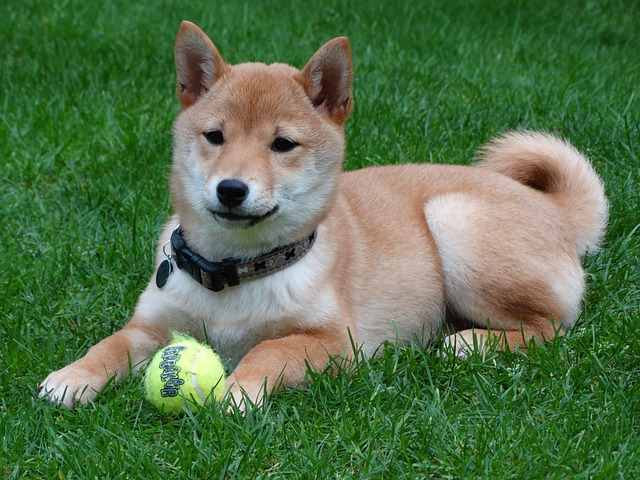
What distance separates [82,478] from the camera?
2721 millimetres

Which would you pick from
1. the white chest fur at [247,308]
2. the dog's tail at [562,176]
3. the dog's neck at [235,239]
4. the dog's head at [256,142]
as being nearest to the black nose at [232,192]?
the dog's head at [256,142]

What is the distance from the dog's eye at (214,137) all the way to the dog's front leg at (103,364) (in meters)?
0.68

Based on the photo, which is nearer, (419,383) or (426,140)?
(419,383)

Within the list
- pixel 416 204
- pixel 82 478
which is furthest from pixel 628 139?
pixel 82 478

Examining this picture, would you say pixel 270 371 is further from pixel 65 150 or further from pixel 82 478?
pixel 65 150

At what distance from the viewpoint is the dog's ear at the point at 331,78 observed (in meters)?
3.61

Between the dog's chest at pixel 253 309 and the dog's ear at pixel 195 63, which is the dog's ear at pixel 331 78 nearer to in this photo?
the dog's ear at pixel 195 63

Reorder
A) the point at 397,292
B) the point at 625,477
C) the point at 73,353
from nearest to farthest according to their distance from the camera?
1. the point at 625,477
2. the point at 73,353
3. the point at 397,292

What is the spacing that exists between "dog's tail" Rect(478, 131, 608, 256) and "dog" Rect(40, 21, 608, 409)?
0.09 metres

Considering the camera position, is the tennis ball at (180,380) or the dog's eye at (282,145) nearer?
the tennis ball at (180,380)

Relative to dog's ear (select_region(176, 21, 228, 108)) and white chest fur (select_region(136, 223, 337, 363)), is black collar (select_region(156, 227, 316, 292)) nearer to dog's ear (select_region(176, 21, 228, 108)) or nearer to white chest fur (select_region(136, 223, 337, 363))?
white chest fur (select_region(136, 223, 337, 363))

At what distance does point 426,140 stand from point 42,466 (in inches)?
129

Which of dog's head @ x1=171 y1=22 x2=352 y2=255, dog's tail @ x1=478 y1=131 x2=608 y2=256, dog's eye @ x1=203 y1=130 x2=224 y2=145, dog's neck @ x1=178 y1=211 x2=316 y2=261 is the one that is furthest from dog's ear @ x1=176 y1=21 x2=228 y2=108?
dog's tail @ x1=478 y1=131 x2=608 y2=256

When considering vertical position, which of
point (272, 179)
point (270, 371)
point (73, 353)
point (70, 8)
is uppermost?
point (272, 179)
